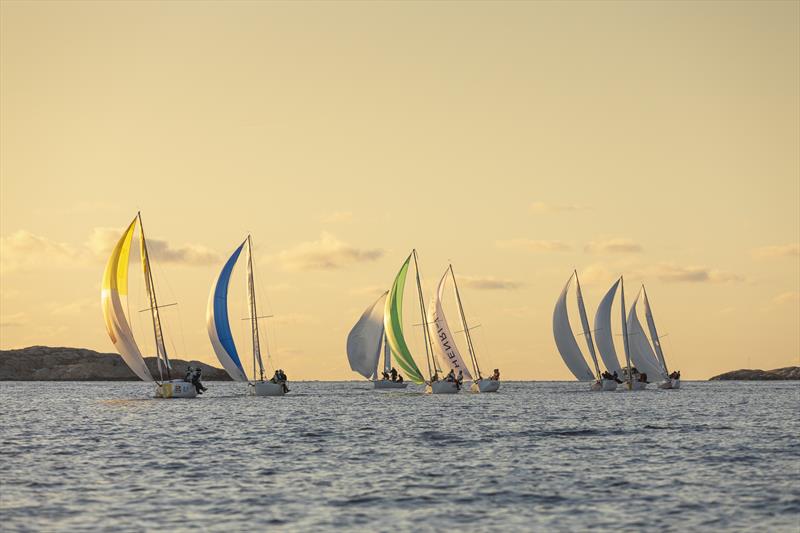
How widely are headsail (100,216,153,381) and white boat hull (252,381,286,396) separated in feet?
72.5

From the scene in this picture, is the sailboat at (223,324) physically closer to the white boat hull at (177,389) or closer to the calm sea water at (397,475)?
the white boat hull at (177,389)

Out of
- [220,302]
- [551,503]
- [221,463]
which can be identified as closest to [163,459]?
[221,463]

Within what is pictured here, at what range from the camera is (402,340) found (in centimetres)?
11125

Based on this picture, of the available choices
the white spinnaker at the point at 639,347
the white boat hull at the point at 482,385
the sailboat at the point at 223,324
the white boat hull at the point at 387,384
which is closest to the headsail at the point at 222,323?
the sailboat at the point at 223,324

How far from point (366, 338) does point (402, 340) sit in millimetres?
16905

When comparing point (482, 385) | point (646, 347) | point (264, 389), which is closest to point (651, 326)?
point (646, 347)

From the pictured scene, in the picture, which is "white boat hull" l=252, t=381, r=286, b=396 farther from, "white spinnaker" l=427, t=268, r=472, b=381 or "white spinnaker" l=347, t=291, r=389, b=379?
"white spinnaker" l=347, t=291, r=389, b=379

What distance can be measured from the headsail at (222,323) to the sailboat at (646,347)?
197 ft

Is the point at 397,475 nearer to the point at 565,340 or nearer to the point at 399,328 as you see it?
the point at 399,328

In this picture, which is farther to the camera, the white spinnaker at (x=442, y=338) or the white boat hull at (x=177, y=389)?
the white spinnaker at (x=442, y=338)

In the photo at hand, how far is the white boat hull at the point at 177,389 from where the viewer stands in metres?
89.9

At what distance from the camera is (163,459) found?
141 ft

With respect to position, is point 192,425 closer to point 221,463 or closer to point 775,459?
point 221,463

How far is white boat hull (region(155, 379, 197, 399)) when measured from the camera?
295 feet
